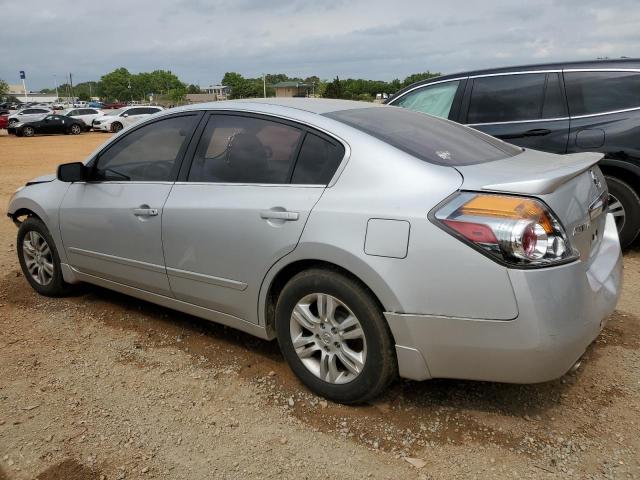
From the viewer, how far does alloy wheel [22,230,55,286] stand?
4.53m

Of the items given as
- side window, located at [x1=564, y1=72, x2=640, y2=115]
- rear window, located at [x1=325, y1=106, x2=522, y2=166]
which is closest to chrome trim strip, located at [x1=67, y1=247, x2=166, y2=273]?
rear window, located at [x1=325, y1=106, x2=522, y2=166]

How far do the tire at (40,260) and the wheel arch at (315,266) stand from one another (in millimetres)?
2196

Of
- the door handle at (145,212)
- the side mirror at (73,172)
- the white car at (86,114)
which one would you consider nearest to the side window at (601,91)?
the door handle at (145,212)

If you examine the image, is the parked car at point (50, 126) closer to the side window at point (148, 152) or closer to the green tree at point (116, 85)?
the side window at point (148, 152)

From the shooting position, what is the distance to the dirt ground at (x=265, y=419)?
2.47 m

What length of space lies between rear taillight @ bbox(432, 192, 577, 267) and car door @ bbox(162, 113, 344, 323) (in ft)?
2.39

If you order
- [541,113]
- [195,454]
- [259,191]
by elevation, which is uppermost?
[541,113]

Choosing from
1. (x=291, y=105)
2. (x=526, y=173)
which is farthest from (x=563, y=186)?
(x=291, y=105)

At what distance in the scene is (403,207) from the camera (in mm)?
2516

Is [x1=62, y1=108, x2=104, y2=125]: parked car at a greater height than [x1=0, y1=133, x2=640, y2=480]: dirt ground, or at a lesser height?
greater

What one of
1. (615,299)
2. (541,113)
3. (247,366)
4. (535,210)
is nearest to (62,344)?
(247,366)

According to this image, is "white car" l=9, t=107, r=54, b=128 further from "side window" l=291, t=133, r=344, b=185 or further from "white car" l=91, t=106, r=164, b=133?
"side window" l=291, t=133, r=344, b=185

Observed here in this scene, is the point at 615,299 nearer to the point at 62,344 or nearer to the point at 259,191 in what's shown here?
the point at 259,191

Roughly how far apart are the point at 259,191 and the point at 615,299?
75.2 inches
